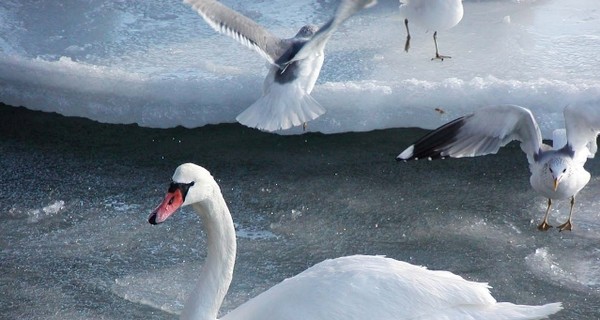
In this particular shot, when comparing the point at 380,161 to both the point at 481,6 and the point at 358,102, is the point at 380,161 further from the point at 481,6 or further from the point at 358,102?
the point at 481,6

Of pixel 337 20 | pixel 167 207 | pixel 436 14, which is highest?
pixel 167 207

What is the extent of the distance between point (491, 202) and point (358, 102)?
1048mm

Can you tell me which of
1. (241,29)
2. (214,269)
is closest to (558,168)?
(214,269)

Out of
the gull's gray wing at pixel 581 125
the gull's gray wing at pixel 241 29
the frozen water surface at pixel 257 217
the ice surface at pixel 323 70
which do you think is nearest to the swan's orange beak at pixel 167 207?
the frozen water surface at pixel 257 217

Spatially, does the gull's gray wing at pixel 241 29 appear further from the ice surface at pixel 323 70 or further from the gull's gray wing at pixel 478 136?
the gull's gray wing at pixel 478 136

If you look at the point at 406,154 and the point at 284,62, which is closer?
the point at 406,154

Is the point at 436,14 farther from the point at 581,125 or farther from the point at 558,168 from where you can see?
the point at 558,168

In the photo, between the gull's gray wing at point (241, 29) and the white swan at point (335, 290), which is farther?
the gull's gray wing at point (241, 29)

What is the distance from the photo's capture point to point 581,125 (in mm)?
4496

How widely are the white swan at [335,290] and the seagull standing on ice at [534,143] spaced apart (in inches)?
57.6

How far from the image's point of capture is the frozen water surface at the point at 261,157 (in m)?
3.90

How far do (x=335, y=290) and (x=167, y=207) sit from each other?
57cm

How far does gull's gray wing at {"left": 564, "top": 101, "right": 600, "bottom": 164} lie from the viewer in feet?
14.5

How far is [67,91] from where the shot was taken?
5.48m
